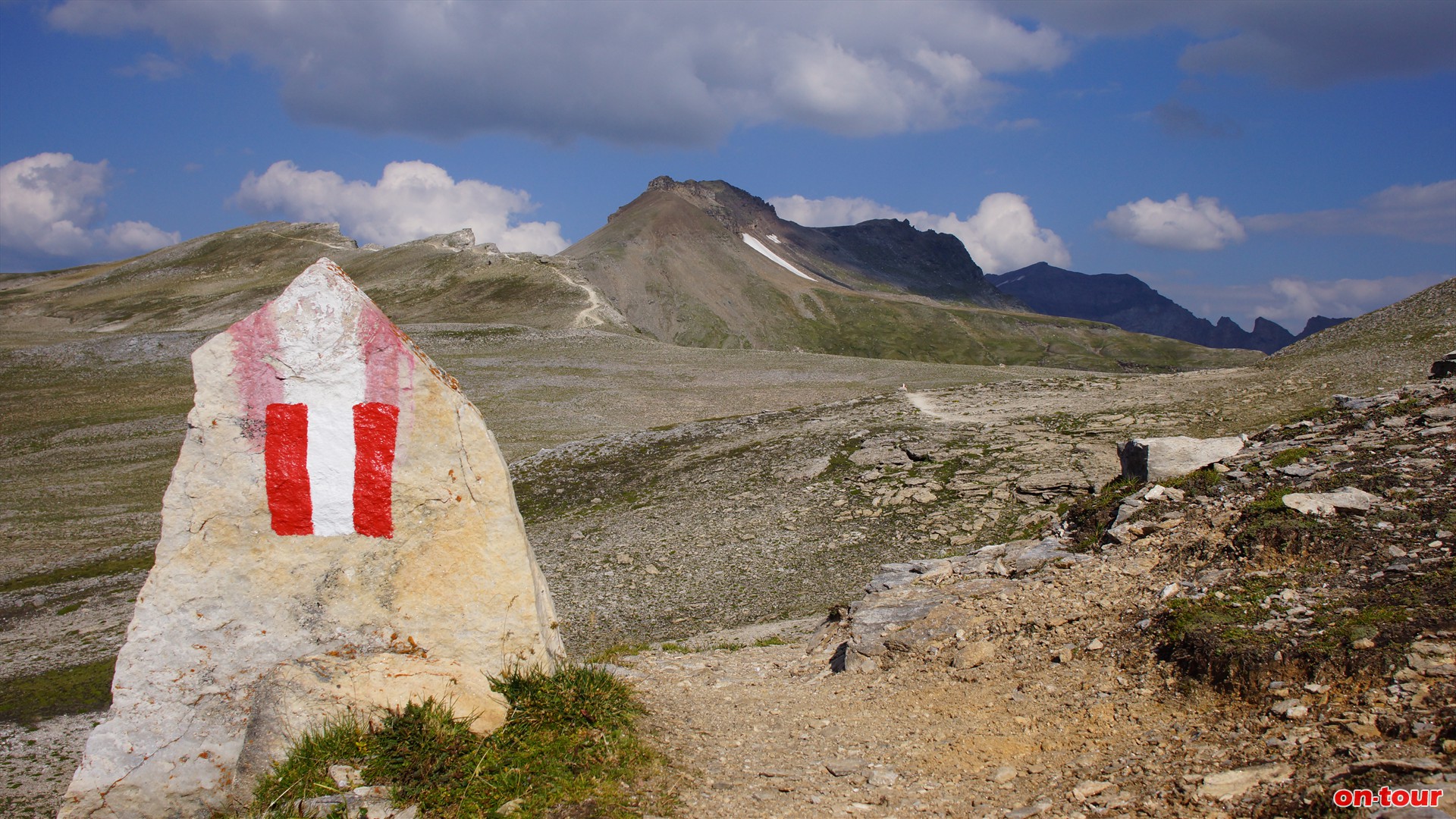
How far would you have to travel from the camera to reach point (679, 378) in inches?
1964

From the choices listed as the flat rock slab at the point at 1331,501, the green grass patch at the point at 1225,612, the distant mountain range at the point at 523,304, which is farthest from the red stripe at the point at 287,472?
the distant mountain range at the point at 523,304

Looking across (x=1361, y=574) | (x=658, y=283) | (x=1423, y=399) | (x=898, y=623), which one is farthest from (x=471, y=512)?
(x=658, y=283)

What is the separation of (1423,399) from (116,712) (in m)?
15.9

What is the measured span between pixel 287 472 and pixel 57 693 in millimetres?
12812

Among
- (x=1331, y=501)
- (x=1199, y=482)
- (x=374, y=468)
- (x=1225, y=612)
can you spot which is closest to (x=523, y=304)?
(x=1199, y=482)

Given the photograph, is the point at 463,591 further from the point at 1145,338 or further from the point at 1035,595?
the point at 1145,338

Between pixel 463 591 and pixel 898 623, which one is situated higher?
pixel 463 591

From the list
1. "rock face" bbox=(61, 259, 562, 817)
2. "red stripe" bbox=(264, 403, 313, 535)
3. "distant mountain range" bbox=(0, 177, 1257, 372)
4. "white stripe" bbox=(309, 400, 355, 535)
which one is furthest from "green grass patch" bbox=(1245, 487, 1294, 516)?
"distant mountain range" bbox=(0, 177, 1257, 372)

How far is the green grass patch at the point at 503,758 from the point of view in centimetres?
537

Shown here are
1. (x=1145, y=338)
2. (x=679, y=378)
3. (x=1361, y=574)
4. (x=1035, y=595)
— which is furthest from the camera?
(x=1145, y=338)

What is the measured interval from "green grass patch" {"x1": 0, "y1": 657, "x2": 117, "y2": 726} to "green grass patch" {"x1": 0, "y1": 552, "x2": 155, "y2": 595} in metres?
5.84

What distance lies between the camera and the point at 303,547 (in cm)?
638

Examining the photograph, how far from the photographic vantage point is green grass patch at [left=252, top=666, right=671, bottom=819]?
5.37m

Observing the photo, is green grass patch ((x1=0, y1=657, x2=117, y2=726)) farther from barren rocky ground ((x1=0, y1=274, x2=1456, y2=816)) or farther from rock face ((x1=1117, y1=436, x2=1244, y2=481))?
rock face ((x1=1117, y1=436, x2=1244, y2=481))
